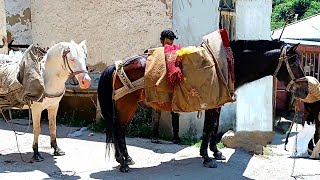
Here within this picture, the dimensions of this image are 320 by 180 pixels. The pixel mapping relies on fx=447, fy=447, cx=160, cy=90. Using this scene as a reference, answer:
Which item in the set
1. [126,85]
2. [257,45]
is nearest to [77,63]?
[126,85]

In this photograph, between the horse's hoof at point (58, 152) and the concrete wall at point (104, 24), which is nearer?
the horse's hoof at point (58, 152)

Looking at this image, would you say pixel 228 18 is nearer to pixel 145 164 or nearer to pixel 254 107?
pixel 254 107

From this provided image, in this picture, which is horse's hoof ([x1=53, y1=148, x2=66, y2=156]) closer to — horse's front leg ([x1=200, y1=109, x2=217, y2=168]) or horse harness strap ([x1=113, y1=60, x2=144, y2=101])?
horse harness strap ([x1=113, y1=60, x2=144, y2=101])

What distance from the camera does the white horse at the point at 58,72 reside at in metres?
5.25

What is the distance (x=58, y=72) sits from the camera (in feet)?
18.3

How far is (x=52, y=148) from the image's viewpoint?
6.54 meters

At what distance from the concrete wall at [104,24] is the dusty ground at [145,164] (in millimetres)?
1673

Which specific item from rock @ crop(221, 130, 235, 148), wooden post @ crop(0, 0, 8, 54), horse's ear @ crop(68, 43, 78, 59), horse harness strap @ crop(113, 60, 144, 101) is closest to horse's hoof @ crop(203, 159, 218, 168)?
rock @ crop(221, 130, 235, 148)

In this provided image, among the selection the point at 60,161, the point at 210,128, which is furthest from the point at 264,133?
the point at 60,161

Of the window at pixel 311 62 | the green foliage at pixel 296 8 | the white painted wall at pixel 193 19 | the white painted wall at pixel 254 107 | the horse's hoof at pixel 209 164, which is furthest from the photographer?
the green foliage at pixel 296 8

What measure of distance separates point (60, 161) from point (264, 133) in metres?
3.01

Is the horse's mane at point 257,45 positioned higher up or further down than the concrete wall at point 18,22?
further down

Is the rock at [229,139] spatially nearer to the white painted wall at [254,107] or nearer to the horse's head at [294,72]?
the white painted wall at [254,107]

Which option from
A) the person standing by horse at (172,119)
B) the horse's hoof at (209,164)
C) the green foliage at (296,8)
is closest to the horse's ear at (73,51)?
the person standing by horse at (172,119)
